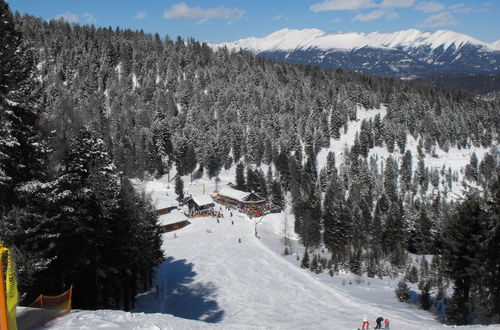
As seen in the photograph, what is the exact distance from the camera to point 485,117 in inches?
7357

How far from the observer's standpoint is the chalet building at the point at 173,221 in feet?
244

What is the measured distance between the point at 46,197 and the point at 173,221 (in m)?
57.6

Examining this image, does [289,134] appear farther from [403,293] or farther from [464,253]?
[464,253]

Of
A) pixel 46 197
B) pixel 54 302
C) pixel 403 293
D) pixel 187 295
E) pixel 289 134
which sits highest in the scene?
pixel 289 134

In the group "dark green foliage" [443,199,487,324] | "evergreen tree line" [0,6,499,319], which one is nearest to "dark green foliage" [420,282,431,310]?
"dark green foliage" [443,199,487,324]

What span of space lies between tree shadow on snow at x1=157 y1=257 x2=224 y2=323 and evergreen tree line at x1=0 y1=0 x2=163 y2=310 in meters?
8.21

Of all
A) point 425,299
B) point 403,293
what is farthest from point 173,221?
point 425,299

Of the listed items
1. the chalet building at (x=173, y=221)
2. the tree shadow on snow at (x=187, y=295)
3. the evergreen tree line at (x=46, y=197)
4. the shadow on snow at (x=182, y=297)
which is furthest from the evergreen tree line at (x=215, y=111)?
the evergreen tree line at (x=46, y=197)

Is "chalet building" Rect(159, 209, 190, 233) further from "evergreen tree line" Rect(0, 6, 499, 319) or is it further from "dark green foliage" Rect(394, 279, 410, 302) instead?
"dark green foliage" Rect(394, 279, 410, 302)

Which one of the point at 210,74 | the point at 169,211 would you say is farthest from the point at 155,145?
the point at 210,74

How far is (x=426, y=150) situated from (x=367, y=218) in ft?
293

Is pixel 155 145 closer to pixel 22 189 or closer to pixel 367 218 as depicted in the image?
pixel 367 218

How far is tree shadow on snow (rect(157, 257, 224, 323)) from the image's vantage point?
3344 cm

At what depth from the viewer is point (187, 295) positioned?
39.3 meters
